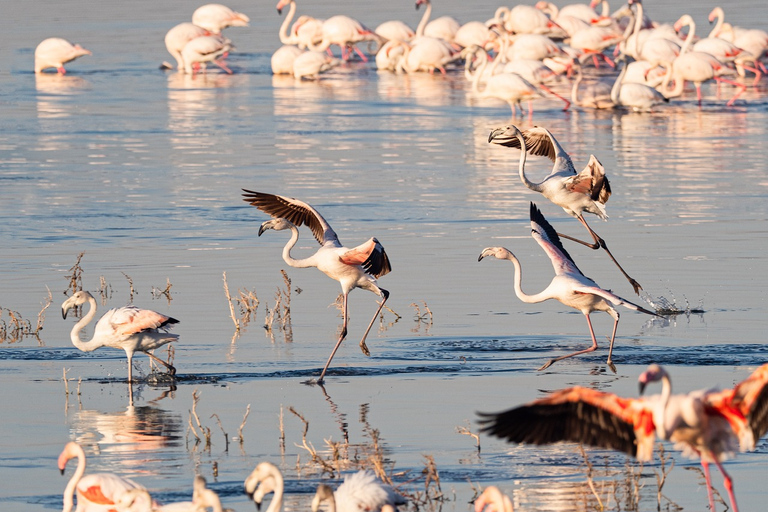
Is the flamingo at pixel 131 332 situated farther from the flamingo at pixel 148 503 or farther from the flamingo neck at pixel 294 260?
the flamingo at pixel 148 503

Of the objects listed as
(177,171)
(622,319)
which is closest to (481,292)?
(622,319)

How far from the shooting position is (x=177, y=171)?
1781 centimetres

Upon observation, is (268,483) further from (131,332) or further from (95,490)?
(131,332)

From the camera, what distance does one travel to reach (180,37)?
98.6 feet

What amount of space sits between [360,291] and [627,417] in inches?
250

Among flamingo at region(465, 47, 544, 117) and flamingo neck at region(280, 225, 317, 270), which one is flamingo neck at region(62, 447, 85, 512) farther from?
flamingo at region(465, 47, 544, 117)

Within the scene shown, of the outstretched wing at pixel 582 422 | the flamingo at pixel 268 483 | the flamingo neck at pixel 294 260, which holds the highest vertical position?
the flamingo neck at pixel 294 260

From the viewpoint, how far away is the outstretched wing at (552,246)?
10.2 meters

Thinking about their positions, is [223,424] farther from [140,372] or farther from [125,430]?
[140,372]

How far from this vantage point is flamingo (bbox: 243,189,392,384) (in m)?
10.1

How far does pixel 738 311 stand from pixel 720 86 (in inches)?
720

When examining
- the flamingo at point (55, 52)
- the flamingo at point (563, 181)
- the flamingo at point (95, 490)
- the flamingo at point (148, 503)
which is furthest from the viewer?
the flamingo at point (55, 52)

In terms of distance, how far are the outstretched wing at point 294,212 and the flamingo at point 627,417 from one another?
435 centimetres

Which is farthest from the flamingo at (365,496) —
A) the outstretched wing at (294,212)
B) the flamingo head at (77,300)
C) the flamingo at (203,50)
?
the flamingo at (203,50)
